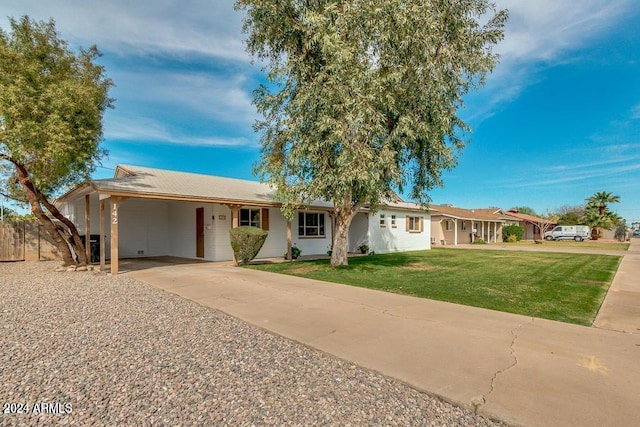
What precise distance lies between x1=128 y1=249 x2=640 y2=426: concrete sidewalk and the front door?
7331mm

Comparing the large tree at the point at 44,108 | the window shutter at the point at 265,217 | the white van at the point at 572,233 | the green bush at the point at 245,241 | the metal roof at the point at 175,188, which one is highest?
the large tree at the point at 44,108

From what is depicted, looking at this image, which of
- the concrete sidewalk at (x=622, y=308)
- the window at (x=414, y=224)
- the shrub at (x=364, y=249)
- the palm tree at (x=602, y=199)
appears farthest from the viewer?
the palm tree at (x=602, y=199)

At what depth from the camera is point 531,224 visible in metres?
45.8

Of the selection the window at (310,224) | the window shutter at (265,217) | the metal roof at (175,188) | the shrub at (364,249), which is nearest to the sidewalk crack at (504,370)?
the metal roof at (175,188)

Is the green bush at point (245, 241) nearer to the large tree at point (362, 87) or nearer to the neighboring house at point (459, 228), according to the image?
the large tree at point (362, 87)

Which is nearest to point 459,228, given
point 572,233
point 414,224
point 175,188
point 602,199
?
point 414,224

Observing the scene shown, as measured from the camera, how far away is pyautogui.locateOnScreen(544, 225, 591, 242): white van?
36.9 metres

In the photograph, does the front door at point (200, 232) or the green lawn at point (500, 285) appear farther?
the front door at point (200, 232)

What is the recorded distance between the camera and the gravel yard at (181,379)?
269cm

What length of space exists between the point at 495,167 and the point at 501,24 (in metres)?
27.8

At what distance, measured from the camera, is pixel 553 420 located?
2.56m

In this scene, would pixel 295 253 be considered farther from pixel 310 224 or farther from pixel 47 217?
pixel 47 217

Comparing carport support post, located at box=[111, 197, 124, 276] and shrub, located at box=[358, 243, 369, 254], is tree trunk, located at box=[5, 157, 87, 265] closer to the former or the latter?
carport support post, located at box=[111, 197, 124, 276]

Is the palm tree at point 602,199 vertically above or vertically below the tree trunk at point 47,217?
above
